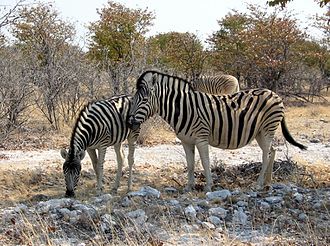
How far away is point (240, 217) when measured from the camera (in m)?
6.22

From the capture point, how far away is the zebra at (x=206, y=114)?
796 cm

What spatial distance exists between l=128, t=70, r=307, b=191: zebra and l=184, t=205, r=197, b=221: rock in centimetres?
161

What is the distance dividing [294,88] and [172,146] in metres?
18.1

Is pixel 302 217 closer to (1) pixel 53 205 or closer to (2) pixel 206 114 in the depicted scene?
(2) pixel 206 114

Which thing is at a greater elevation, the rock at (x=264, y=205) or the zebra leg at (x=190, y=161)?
the zebra leg at (x=190, y=161)

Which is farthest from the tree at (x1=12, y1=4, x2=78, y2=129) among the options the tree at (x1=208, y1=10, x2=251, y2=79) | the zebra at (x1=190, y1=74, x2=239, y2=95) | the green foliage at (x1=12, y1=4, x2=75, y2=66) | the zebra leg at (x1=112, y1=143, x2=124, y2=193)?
the tree at (x1=208, y1=10, x2=251, y2=79)

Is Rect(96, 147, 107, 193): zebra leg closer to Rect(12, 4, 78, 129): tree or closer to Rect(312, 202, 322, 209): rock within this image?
Rect(312, 202, 322, 209): rock

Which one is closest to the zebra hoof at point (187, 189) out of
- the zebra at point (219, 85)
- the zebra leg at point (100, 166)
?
the zebra leg at point (100, 166)

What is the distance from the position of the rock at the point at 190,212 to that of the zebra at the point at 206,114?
Answer: 1.61 meters

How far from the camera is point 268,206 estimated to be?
22.0 feet

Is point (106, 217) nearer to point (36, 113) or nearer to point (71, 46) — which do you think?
Answer: point (71, 46)

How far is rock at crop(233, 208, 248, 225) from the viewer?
20.1 feet

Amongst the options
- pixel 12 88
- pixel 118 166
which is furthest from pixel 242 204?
pixel 12 88

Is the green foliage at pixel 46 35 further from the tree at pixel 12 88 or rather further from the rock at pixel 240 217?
the rock at pixel 240 217
